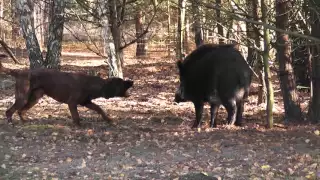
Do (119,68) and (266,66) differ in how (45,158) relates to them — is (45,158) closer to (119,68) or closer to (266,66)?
(266,66)

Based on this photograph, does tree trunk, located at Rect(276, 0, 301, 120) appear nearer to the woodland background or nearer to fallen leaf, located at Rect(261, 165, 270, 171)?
the woodland background

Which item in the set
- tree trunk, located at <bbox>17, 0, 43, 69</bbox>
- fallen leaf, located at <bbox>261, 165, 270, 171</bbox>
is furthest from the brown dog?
tree trunk, located at <bbox>17, 0, 43, 69</bbox>

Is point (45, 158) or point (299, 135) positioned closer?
point (45, 158)

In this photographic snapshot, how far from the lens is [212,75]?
11625 millimetres

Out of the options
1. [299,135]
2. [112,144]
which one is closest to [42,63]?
[112,144]

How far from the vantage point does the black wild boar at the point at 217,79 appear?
11.4m

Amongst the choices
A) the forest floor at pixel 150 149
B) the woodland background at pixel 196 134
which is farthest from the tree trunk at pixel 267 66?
the forest floor at pixel 150 149

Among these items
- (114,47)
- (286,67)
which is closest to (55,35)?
(114,47)

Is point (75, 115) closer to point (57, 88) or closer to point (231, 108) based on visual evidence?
point (57, 88)

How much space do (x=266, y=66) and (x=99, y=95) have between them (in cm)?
381

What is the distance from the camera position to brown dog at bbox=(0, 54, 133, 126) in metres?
11.2

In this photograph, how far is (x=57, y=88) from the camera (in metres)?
11.5

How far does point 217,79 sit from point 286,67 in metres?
1.50

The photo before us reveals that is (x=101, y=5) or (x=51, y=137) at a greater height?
(x=101, y=5)
